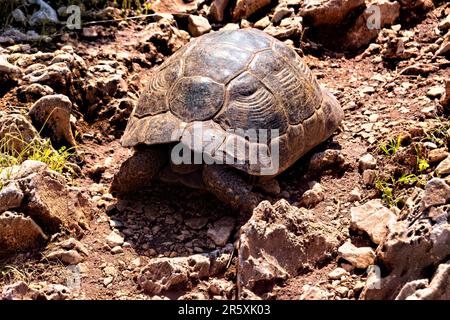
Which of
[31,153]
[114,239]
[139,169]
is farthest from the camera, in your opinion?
[31,153]

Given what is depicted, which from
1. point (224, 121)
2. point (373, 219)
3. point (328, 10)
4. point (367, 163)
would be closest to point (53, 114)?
point (224, 121)

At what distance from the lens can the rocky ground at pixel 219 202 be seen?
3.84m

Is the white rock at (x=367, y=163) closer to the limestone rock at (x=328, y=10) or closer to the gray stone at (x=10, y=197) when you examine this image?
the limestone rock at (x=328, y=10)

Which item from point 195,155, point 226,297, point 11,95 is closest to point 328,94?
point 195,155

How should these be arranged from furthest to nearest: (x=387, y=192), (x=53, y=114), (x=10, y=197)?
(x=53, y=114), (x=387, y=192), (x=10, y=197)

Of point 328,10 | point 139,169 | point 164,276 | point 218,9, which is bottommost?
point 164,276

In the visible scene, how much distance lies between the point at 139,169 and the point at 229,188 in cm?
70

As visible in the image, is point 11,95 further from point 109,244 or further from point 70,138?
point 109,244

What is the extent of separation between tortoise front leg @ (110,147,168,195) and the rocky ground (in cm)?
12

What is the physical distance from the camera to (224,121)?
4.52 meters

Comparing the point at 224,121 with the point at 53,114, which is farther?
the point at 53,114

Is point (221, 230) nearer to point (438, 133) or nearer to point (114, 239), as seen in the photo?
point (114, 239)

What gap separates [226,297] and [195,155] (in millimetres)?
1131

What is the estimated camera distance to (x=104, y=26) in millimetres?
6758
